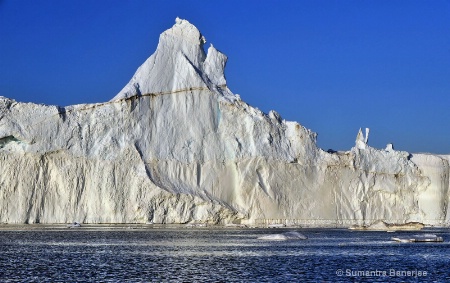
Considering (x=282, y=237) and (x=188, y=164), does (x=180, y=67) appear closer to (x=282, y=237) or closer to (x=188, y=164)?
(x=188, y=164)

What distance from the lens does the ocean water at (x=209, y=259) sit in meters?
19.3

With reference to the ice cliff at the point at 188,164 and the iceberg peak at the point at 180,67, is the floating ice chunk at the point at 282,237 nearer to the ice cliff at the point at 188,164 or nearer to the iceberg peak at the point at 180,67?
the ice cliff at the point at 188,164

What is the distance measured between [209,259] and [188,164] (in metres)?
21.9

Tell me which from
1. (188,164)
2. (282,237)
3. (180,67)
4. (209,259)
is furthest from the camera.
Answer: (180,67)

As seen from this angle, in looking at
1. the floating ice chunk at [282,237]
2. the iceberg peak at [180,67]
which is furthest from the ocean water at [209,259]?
the iceberg peak at [180,67]

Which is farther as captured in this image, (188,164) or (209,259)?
(188,164)

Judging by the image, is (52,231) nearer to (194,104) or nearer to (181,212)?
(181,212)

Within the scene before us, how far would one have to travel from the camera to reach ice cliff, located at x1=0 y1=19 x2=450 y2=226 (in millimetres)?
43000

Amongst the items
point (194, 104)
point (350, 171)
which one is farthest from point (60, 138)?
point (350, 171)

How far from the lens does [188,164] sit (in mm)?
45500

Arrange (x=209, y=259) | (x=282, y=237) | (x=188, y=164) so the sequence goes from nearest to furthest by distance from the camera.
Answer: (x=209, y=259) < (x=282, y=237) < (x=188, y=164)

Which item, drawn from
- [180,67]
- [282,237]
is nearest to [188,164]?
[180,67]

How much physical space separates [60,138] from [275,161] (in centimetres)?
1198

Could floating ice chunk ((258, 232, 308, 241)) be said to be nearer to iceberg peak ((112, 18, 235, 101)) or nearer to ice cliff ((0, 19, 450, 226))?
ice cliff ((0, 19, 450, 226))
